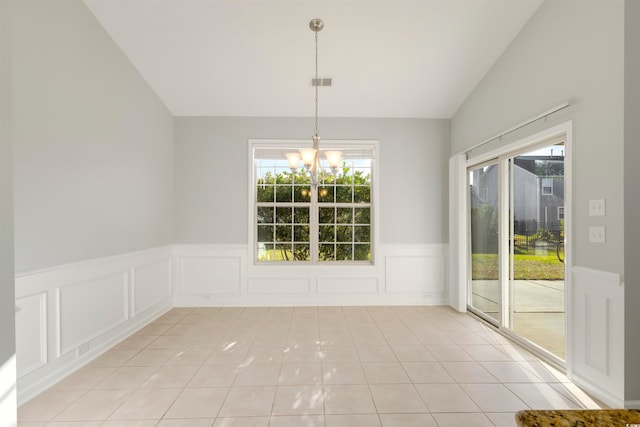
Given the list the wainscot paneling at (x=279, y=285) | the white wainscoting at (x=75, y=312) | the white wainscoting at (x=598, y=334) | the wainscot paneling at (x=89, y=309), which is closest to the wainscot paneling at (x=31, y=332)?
the white wainscoting at (x=75, y=312)

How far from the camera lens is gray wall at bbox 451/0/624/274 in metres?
2.20

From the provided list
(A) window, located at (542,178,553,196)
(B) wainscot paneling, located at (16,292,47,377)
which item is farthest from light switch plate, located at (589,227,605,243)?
(B) wainscot paneling, located at (16,292,47,377)

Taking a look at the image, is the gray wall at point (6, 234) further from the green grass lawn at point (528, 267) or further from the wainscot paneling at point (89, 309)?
the green grass lawn at point (528, 267)

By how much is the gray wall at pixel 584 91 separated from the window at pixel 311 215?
2.29 metres

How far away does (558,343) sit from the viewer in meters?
2.94

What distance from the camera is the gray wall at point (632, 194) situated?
213cm

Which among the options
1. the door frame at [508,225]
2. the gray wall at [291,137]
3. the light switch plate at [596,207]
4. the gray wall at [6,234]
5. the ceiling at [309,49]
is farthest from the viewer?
the gray wall at [291,137]

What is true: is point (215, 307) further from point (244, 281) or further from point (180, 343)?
point (180, 343)

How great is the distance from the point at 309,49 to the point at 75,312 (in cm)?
341

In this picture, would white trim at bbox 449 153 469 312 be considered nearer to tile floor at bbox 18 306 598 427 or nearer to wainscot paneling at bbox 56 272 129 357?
tile floor at bbox 18 306 598 427

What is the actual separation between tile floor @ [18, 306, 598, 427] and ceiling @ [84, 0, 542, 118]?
2958mm

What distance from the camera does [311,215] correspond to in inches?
195

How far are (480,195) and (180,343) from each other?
3926 mm

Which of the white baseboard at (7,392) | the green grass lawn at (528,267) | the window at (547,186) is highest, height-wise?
the window at (547,186)
